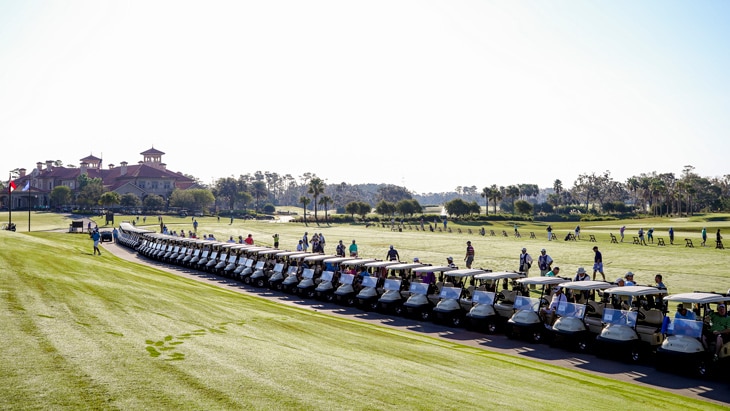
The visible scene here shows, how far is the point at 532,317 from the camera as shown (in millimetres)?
19203

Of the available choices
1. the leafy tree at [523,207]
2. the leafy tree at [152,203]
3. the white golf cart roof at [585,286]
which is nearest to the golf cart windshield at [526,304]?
the white golf cart roof at [585,286]

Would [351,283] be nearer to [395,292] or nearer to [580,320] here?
[395,292]

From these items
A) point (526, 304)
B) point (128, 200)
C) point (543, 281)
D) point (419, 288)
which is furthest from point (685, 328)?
Result: point (128, 200)

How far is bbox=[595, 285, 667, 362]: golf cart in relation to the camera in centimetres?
1669

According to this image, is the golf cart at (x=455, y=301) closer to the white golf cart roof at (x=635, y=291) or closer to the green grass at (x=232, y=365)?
the green grass at (x=232, y=365)

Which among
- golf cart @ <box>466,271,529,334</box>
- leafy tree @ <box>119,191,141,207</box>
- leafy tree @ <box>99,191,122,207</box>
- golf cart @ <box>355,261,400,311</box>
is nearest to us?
golf cart @ <box>466,271,529,334</box>

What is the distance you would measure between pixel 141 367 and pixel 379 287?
14.5m

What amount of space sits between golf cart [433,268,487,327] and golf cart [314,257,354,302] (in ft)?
20.9

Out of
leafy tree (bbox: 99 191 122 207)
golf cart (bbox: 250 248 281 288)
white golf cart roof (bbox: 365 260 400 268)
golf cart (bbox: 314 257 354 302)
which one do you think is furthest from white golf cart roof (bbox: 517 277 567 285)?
leafy tree (bbox: 99 191 122 207)

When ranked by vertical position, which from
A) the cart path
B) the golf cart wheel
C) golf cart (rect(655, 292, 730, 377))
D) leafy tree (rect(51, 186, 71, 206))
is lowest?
the cart path

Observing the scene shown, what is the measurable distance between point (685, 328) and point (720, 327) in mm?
770

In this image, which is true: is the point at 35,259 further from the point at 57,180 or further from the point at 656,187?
the point at 57,180

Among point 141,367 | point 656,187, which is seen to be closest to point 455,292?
point 141,367

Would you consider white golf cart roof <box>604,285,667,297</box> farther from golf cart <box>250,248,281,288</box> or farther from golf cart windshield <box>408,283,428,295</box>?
golf cart <box>250,248,281,288</box>
